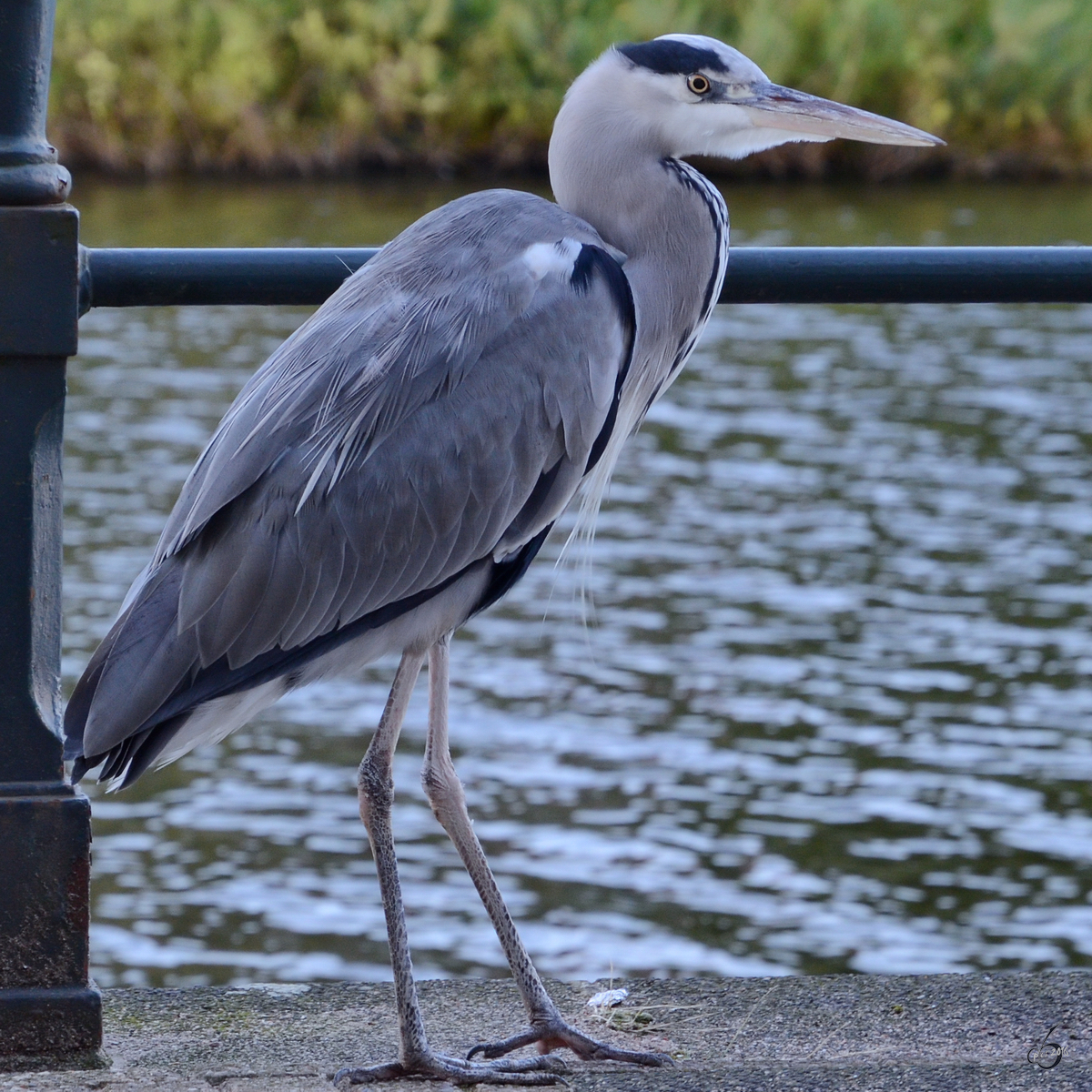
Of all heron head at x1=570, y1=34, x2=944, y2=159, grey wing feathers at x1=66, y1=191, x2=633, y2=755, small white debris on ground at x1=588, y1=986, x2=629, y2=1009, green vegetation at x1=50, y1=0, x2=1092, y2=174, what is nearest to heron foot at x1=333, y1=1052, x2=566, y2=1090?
small white debris on ground at x1=588, y1=986, x2=629, y2=1009

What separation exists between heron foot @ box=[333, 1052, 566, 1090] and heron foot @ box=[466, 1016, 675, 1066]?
0.09 meters

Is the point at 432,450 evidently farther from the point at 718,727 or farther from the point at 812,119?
the point at 718,727

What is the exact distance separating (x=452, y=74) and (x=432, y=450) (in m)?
22.7

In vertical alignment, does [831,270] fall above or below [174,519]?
above

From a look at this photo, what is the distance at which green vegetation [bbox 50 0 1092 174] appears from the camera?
2412 cm

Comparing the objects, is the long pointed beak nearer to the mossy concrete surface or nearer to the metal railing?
the metal railing

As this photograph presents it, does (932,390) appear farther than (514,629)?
Yes

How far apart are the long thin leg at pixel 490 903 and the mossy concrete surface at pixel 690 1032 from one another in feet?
0.13

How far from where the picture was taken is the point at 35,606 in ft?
8.43

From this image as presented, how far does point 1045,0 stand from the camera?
24.7 meters

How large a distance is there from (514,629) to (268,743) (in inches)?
66.5

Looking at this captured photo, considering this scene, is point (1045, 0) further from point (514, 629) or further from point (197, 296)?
point (197, 296)

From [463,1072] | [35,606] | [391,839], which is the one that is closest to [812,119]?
[391,839]

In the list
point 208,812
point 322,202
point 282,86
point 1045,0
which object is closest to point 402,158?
point 282,86
